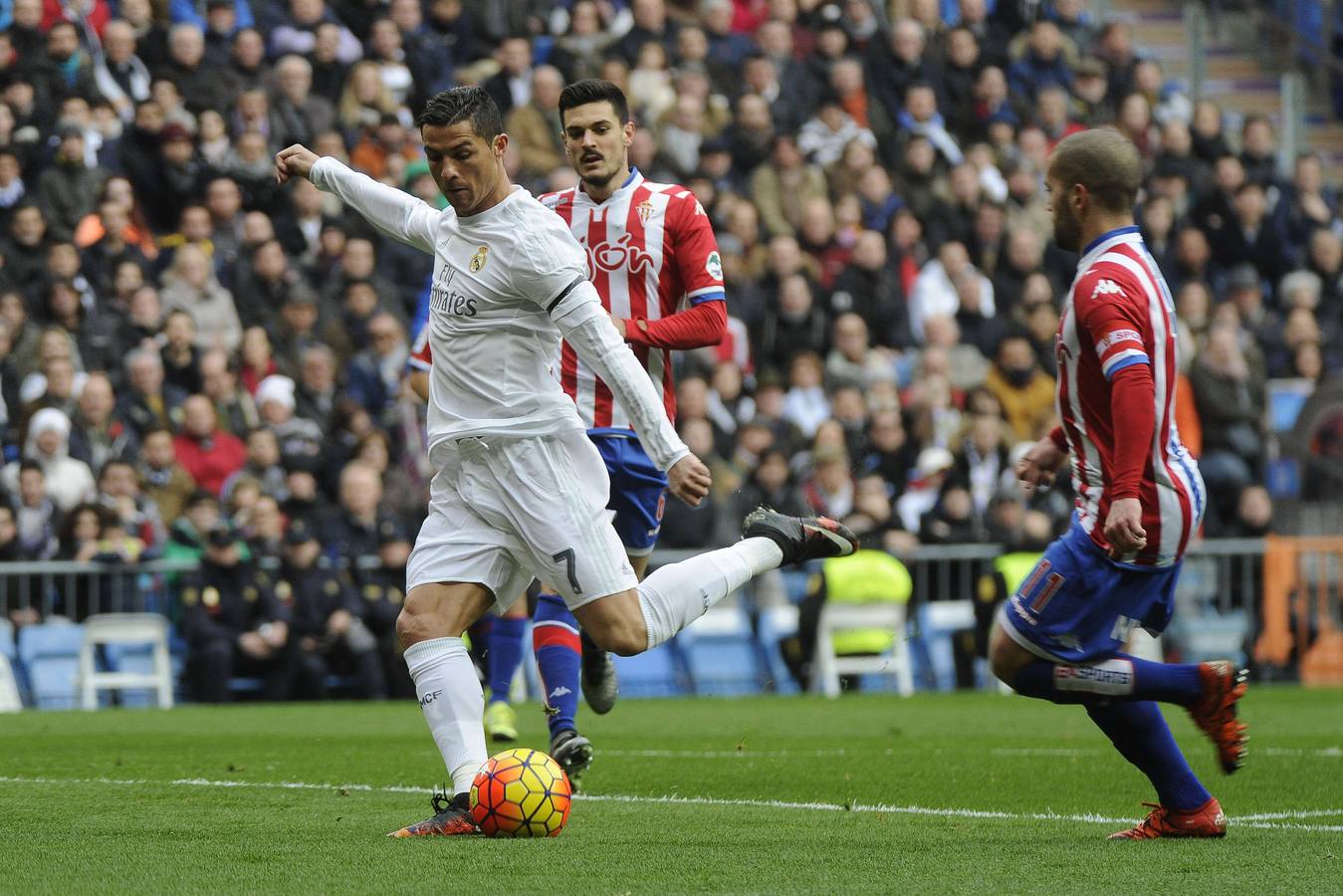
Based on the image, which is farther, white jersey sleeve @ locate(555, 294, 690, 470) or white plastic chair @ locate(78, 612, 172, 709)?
white plastic chair @ locate(78, 612, 172, 709)

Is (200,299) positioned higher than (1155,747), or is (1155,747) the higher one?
(200,299)

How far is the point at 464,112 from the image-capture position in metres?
6.64

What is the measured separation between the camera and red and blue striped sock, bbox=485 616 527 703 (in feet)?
32.7

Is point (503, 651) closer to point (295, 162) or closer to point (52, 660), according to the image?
point (295, 162)

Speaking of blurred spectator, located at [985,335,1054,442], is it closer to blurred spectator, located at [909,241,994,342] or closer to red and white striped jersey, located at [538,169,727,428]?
blurred spectator, located at [909,241,994,342]

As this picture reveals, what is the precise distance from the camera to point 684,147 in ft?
63.8

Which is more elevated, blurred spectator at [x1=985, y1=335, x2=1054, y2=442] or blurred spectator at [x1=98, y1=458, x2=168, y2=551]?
blurred spectator at [x1=985, y1=335, x2=1054, y2=442]

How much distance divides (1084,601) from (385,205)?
265cm

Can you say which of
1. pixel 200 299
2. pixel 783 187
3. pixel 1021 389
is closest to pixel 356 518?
pixel 200 299

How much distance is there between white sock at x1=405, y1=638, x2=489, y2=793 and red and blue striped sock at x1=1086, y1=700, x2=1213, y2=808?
1.90 meters

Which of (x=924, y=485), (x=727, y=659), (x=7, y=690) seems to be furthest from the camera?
(x=924, y=485)

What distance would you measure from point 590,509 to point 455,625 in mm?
558

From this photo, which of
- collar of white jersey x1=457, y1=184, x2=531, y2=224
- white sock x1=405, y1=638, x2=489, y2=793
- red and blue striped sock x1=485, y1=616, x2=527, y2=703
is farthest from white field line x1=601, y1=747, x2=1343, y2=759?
collar of white jersey x1=457, y1=184, x2=531, y2=224

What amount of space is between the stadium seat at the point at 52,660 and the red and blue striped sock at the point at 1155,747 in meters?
9.93
